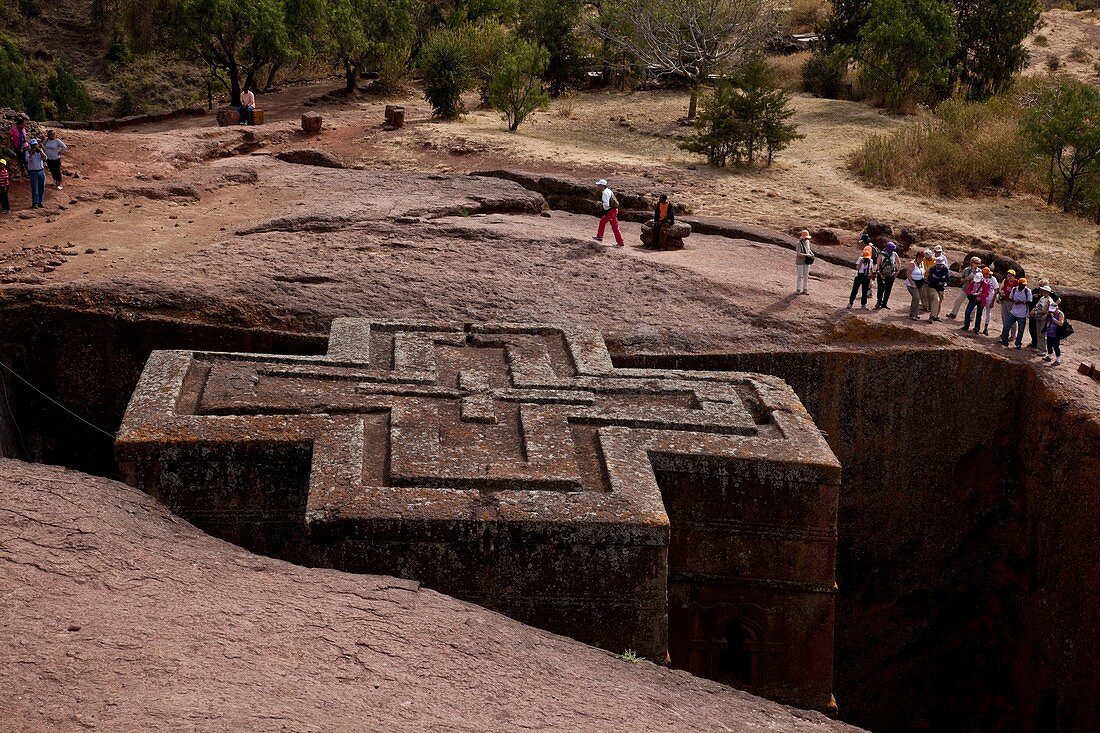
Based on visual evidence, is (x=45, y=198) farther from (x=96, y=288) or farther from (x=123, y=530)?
Result: (x=123, y=530)

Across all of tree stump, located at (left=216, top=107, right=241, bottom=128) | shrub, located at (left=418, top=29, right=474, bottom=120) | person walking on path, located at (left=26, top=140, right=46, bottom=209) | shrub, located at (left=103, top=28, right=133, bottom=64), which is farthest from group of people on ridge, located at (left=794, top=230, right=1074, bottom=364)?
shrub, located at (left=103, top=28, right=133, bottom=64)

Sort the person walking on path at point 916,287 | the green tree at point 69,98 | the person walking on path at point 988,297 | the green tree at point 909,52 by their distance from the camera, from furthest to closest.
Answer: the green tree at point 69,98 → the green tree at point 909,52 → the person walking on path at point 916,287 → the person walking on path at point 988,297

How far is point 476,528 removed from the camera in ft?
21.7

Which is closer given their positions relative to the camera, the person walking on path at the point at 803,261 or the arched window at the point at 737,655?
the arched window at the point at 737,655

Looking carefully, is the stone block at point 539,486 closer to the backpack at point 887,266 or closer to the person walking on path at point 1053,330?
the backpack at point 887,266

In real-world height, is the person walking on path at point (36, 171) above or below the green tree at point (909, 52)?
below

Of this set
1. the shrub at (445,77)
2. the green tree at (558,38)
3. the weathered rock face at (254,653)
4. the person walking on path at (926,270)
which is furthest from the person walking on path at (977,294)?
the green tree at (558,38)

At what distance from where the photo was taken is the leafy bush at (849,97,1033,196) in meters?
19.7

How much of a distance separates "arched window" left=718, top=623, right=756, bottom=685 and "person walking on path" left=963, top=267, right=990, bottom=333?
5.46 m

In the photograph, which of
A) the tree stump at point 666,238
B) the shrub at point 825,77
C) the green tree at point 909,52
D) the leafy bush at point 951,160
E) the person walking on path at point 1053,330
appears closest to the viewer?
the person walking on path at point 1053,330

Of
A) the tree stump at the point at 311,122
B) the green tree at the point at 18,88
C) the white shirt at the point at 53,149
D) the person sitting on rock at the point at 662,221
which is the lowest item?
the person sitting on rock at the point at 662,221

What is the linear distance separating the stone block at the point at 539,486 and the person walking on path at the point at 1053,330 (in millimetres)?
3898

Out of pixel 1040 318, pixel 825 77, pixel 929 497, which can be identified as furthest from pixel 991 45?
pixel 929 497

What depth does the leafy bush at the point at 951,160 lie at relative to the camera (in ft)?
64.5
